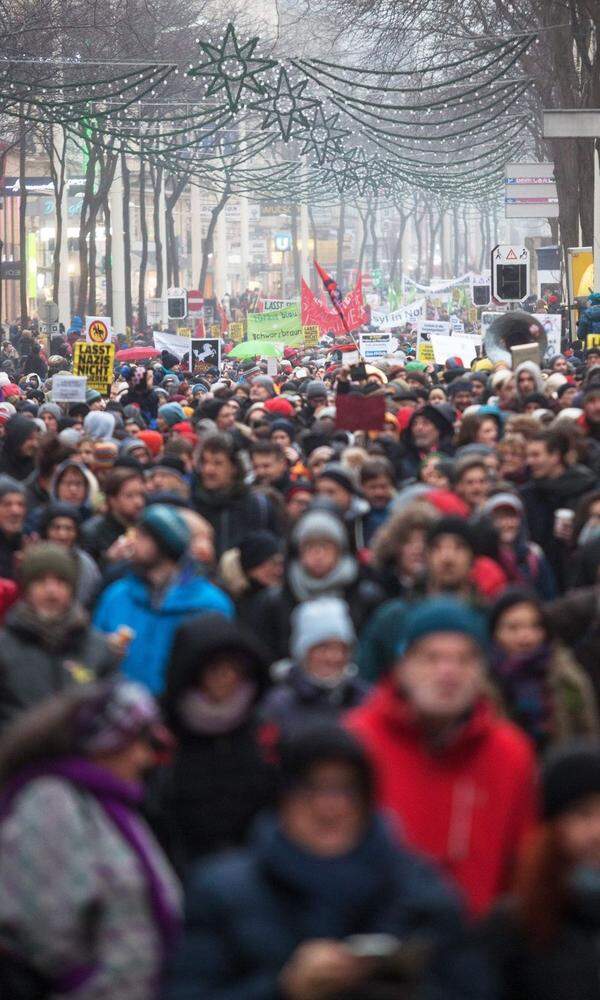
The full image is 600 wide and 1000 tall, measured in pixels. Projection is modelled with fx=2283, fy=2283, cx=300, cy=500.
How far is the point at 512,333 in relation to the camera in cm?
2288

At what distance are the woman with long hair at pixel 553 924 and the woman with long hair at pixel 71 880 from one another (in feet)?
2.24

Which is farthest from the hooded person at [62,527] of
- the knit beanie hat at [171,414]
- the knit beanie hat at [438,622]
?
the knit beanie hat at [171,414]

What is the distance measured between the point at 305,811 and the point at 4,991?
829mm

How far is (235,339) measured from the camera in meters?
54.0

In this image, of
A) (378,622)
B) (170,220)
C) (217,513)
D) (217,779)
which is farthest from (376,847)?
(170,220)

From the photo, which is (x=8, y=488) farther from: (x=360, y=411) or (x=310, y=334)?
(x=310, y=334)

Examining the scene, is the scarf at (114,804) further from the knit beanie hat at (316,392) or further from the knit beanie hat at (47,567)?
the knit beanie hat at (316,392)

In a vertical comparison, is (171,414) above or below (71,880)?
above

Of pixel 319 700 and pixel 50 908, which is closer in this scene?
pixel 50 908

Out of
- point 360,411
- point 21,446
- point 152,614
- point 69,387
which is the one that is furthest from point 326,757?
point 69,387

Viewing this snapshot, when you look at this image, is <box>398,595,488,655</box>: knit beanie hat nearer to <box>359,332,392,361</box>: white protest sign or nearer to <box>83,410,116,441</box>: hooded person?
<box>83,410,116,441</box>: hooded person

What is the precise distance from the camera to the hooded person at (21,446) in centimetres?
1298

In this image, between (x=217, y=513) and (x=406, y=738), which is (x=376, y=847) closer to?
(x=406, y=738)

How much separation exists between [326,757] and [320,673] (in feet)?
5.99
